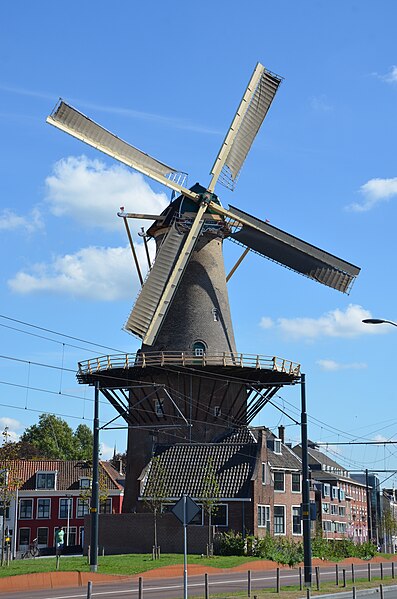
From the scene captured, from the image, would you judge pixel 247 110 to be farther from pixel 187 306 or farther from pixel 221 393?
pixel 221 393

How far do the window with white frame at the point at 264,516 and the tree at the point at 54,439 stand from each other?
58.7m

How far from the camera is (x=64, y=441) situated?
353ft

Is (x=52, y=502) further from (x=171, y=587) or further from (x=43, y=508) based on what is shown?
(x=171, y=587)

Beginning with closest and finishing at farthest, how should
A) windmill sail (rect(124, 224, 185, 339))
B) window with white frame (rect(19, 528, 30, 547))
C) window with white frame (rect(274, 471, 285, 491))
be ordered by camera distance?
windmill sail (rect(124, 224, 185, 339)) < window with white frame (rect(274, 471, 285, 491)) < window with white frame (rect(19, 528, 30, 547))

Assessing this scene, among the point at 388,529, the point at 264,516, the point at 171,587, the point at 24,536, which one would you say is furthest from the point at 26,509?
the point at 388,529

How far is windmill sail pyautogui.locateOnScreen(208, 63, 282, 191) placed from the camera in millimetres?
49875

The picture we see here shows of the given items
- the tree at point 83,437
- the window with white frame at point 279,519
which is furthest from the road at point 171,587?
the tree at point 83,437

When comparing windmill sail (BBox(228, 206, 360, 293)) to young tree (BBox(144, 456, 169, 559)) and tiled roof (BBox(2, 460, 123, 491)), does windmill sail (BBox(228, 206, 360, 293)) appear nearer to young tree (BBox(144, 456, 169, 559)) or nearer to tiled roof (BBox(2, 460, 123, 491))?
young tree (BBox(144, 456, 169, 559))

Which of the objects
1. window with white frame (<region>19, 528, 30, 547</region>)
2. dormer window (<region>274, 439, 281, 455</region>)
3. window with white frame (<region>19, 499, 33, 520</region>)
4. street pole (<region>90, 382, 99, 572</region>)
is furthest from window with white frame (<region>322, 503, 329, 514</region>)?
street pole (<region>90, 382, 99, 572</region>)

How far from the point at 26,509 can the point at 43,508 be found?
54.2 inches

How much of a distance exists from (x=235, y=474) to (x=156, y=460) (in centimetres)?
444

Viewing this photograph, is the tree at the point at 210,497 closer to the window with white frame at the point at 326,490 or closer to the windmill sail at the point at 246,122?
the windmill sail at the point at 246,122

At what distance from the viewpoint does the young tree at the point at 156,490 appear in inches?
1750

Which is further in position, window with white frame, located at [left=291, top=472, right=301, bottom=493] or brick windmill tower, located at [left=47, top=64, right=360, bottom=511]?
window with white frame, located at [left=291, top=472, right=301, bottom=493]
